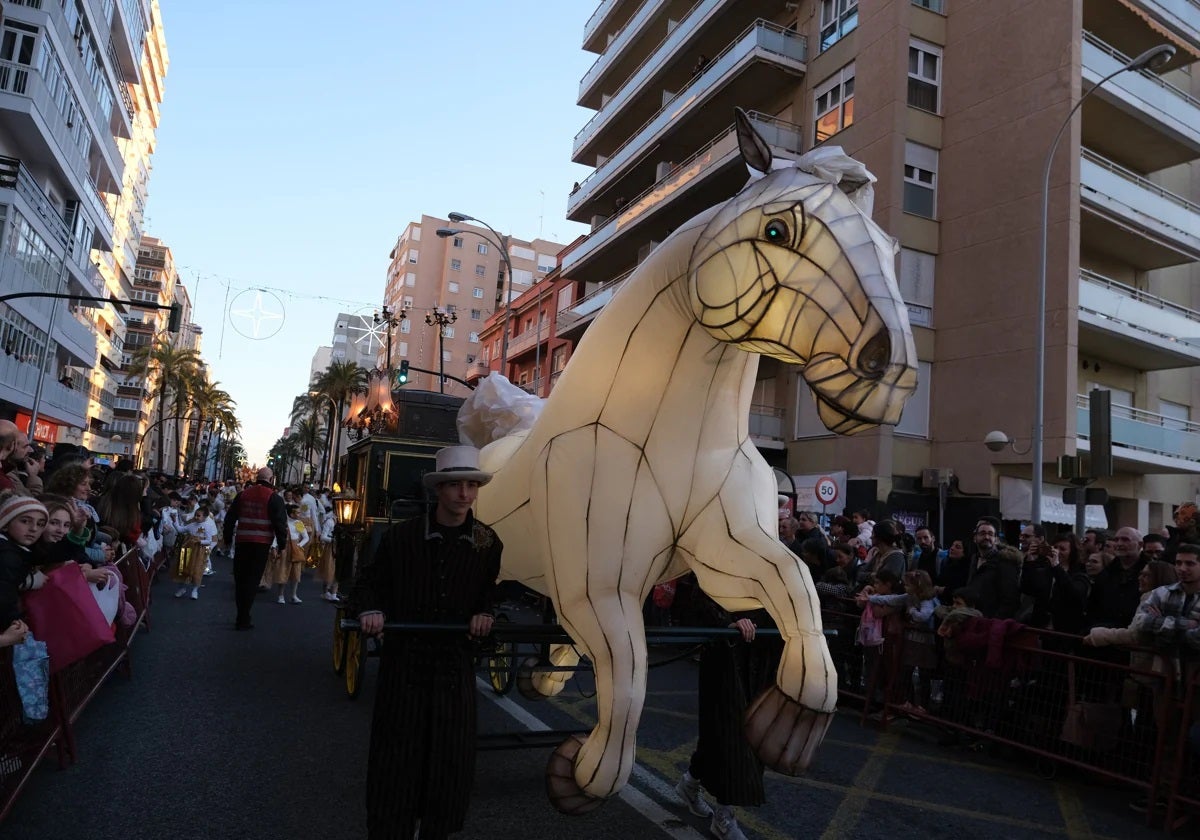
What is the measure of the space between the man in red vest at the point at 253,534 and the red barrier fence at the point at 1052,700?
631cm

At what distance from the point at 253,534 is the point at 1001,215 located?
53.5 feet

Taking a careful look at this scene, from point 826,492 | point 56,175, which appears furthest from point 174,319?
point 826,492

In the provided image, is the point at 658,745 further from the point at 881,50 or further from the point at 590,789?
the point at 881,50

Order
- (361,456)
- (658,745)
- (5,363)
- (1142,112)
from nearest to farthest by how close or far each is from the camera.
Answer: (658,745), (361,456), (1142,112), (5,363)

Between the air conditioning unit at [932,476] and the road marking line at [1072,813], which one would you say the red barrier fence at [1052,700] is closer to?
the road marking line at [1072,813]

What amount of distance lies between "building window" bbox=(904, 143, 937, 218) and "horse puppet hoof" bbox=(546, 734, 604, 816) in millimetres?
18461

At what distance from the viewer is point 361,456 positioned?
8.29m

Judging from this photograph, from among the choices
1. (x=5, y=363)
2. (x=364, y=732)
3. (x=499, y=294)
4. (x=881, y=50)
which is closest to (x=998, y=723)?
(x=364, y=732)

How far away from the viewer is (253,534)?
9.25 meters

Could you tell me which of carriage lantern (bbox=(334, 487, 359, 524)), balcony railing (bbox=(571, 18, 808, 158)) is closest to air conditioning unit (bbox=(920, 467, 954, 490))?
balcony railing (bbox=(571, 18, 808, 158))

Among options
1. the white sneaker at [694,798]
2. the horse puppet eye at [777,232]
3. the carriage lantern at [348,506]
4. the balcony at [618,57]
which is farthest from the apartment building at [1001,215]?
the horse puppet eye at [777,232]

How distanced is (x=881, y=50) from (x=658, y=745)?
18252mm

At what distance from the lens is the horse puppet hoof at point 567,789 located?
2771mm

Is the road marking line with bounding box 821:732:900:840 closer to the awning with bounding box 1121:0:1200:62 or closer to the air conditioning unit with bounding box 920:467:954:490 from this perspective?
the air conditioning unit with bounding box 920:467:954:490
